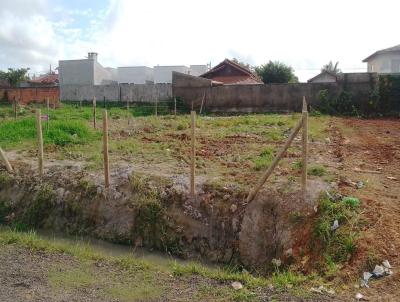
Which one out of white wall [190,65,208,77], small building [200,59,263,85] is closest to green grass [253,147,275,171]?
small building [200,59,263,85]

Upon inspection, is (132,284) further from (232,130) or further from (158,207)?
(232,130)

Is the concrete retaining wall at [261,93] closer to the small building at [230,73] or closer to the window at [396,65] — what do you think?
the small building at [230,73]

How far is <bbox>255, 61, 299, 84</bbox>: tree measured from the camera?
118 ft

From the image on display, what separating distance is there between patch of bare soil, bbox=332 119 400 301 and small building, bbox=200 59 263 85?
A: 18.3 m

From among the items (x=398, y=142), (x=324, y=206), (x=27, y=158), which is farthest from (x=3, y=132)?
(x=398, y=142)

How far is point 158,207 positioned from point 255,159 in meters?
2.97

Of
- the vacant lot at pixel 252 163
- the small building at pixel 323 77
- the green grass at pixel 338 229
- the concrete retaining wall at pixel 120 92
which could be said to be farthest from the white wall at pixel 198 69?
the green grass at pixel 338 229

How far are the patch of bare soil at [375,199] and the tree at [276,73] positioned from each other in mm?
24576

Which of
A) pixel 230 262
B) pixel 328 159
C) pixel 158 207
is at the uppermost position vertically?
pixel 328 159

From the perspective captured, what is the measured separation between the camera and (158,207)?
6934 millimetres

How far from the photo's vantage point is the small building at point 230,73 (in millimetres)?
30000

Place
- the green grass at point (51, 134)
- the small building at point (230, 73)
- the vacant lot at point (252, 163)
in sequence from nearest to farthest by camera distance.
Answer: the vacant lot at point (252, 163), the green grass at point (51, 134), the small building at point (230, 73)

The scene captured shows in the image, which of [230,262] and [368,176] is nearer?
[230,262]

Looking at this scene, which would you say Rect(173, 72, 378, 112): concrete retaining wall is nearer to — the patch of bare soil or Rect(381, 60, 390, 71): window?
the patch of bare soil
